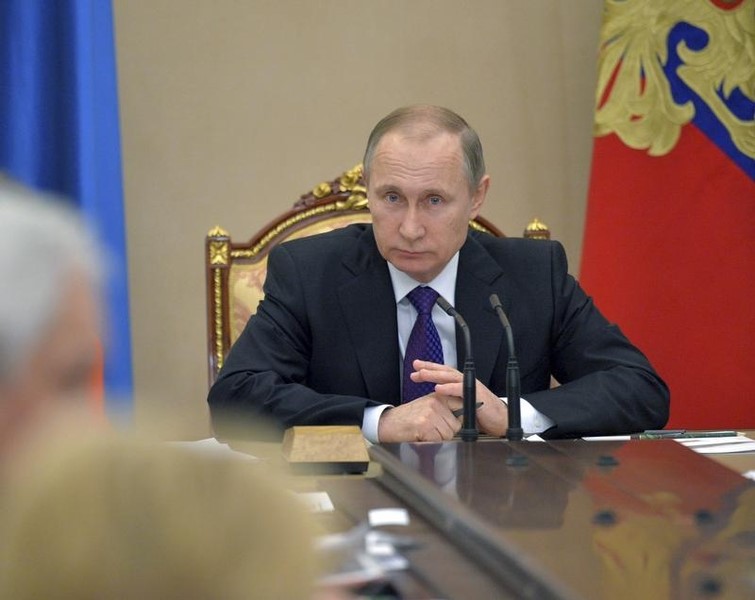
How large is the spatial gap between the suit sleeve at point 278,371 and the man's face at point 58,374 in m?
1.69

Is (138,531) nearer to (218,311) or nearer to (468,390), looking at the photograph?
(468,390)

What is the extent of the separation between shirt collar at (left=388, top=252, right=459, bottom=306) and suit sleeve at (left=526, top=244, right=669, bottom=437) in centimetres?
30

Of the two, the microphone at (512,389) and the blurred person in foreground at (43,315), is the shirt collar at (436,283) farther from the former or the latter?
the blurred person in foreground at (43,315)

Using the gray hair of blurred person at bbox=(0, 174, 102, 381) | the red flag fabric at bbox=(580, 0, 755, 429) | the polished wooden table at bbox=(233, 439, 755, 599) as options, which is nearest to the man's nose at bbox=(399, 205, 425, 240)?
the polished wooden table at bbox=(233, 439, 755, 599)

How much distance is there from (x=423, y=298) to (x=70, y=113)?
1.40m

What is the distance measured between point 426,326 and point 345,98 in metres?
1.73

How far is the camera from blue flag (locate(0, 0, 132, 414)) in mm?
3619

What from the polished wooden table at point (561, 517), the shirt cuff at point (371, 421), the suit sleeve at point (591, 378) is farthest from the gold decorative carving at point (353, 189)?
the polished wooden table at point (561, 517)

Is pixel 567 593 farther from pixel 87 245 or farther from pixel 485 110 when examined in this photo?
pixel 485 110

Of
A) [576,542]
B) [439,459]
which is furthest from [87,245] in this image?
[439,459]

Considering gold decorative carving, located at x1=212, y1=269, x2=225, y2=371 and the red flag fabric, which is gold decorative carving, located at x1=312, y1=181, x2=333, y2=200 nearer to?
gold decorative carving, located at x1=212, y1=269, x2=225, y2=371

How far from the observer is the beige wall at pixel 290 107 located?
4285mm

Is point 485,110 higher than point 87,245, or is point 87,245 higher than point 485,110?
point 485,110

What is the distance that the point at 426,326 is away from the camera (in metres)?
2.98
